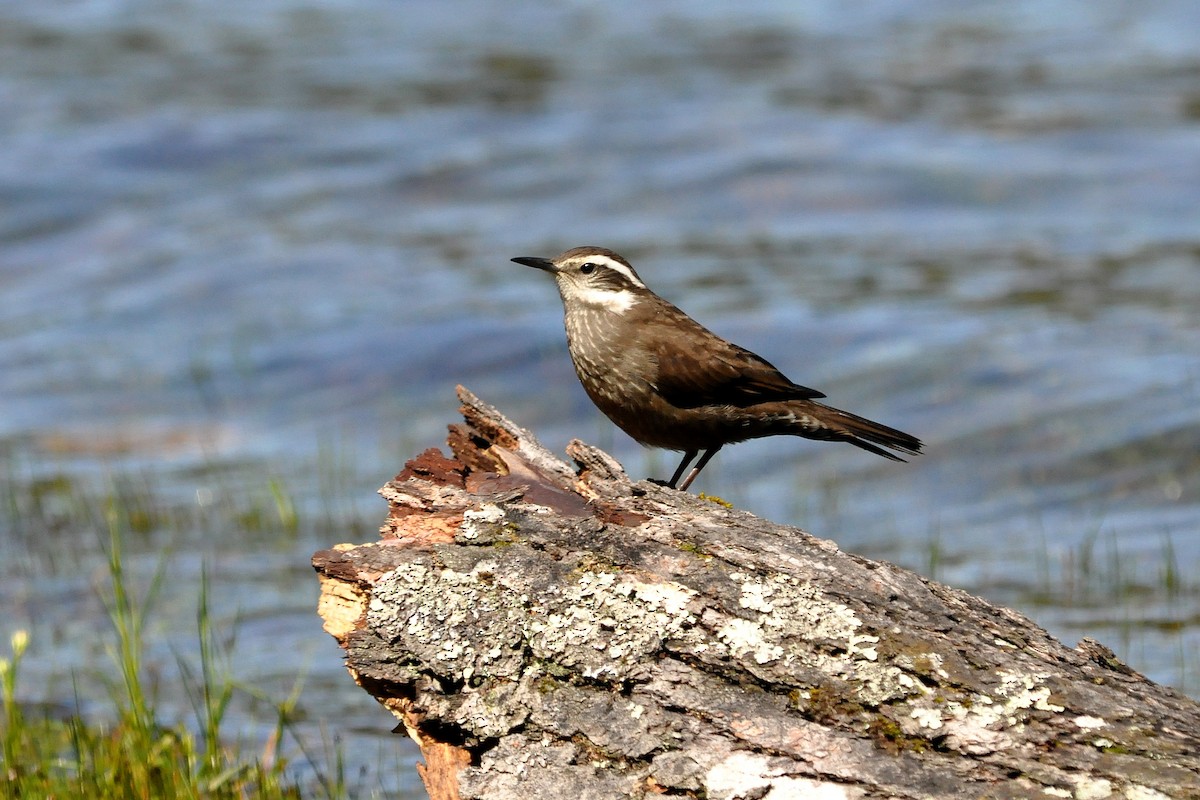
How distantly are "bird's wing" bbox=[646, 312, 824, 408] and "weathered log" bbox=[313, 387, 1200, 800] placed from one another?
246cm

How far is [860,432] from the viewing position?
7.25m

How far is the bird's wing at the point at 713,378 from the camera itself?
7469 mm

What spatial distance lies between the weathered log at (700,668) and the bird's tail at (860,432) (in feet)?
7.67

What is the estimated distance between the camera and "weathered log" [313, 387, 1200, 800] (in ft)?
13.5

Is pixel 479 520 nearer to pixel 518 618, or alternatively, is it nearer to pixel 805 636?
pixel 518 618

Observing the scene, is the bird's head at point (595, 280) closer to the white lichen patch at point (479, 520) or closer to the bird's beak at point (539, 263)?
the bird's beak at point (539, 263)

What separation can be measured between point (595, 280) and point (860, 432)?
1666 mm

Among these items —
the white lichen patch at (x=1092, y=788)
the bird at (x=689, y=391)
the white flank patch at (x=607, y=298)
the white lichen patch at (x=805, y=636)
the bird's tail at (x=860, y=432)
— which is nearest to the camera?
the white lichen patch at (x=1092, y=788)

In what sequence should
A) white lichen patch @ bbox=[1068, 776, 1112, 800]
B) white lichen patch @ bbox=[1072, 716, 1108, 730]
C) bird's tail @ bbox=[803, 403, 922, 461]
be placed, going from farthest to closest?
bird's tail @ bbox=[803, 403, 922, 461], white lichen patch @ bbox=[1072, 716, 1108, 730], white lichen patch @ bbox=[1068, 776, 1112, 800]

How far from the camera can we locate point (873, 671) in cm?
432

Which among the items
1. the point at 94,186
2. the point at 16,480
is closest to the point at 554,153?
→ the point at 94,186

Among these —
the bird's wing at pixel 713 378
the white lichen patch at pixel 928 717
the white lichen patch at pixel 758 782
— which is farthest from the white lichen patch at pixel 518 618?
the bird's wing at pixel 713 378

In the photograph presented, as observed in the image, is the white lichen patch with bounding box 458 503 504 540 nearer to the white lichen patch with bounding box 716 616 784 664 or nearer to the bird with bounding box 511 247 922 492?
the white lichen patch with bounding box 716 616 784 664

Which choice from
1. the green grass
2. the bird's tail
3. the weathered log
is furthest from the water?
the weathered log
